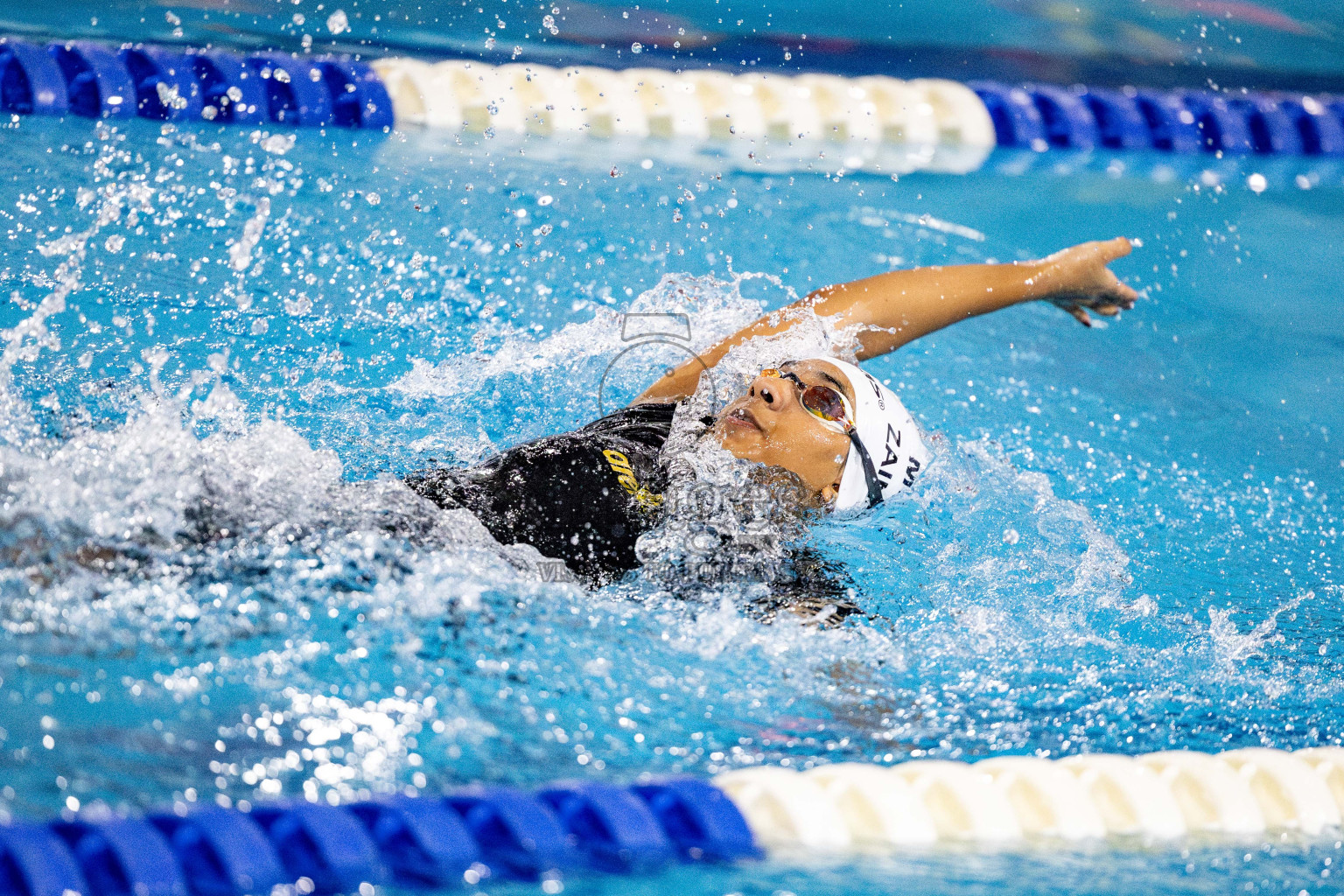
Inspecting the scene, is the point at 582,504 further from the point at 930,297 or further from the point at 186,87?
the point at 186,87

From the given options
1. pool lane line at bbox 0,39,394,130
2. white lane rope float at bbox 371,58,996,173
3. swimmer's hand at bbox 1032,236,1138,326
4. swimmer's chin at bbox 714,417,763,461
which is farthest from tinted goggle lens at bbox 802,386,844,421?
pool lane line at bbox 0,39,394,130

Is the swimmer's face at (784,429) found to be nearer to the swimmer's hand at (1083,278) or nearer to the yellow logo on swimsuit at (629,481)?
the yellow logo on swimsuit at (629,481)

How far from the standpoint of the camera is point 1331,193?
4.71m

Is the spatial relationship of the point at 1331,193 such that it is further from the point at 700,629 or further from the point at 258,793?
the point at 258,793

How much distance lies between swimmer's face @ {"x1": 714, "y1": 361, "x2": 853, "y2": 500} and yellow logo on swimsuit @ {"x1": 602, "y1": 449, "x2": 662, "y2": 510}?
0.60 feet

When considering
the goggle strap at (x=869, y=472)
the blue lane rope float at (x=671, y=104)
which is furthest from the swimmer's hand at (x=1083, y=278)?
the blue lane rope float at (x=671, y=104)

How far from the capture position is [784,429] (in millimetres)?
2469

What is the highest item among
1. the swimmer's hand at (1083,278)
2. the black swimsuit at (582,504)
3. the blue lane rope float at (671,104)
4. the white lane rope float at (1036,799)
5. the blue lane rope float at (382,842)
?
the blue lane rope float at (671,104)

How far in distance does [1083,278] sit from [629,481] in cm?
118

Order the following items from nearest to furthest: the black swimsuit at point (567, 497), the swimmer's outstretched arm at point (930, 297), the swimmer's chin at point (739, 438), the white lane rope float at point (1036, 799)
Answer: the white lane rope float at point (1036, 799) → the black swimsuit at point (567, 497) → the swimmer's chin at point (739, 438) → the swimmer's outstretched arm at point (930, 297)

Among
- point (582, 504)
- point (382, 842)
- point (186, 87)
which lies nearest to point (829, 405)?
point (582, 504)

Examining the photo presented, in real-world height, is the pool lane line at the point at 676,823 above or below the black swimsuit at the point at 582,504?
below

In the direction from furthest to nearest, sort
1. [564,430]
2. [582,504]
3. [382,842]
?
[564,430] < [582,504] < [382,842]

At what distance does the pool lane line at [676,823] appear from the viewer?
1.49 m
